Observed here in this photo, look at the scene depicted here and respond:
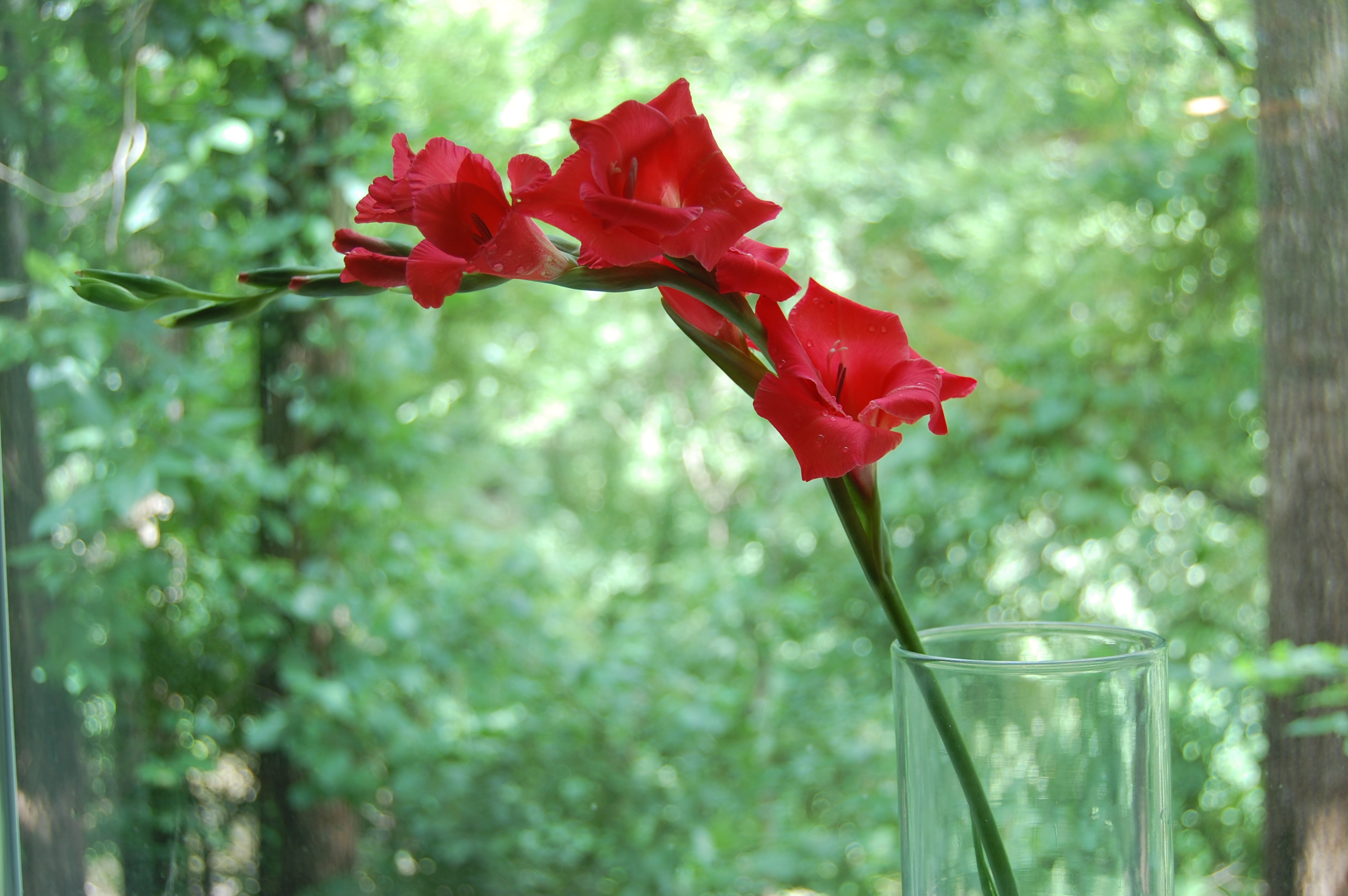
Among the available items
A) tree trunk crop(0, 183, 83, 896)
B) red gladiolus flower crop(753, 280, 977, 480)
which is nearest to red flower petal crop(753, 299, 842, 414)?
red gladiolus flower crop(753, 280, 977, 480)

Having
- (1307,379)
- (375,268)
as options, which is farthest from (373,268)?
(1307,379)

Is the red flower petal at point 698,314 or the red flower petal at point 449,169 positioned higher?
the red flower petal at point 449,169

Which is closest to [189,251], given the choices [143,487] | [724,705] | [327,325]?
[327,325]

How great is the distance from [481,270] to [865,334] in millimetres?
121

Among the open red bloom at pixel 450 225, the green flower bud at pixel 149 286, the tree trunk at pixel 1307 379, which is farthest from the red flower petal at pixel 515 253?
the tree trunk at pixel 1307 379

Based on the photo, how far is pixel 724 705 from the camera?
133cm

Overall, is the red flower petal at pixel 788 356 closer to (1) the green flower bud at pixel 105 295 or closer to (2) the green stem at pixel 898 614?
(2) the green stem at pixel 898 614

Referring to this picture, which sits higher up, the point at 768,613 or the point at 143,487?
the point at 143,487

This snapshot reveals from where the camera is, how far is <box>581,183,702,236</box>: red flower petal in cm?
25

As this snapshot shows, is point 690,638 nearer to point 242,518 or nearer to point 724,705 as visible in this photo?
point 724,705

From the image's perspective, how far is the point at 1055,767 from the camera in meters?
0.31

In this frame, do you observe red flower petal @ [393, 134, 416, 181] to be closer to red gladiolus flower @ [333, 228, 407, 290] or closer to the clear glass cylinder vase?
red gladiolus flower @ [333, 228, 407, 290]

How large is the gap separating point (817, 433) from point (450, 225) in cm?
12

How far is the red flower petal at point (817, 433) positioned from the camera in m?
0.26
